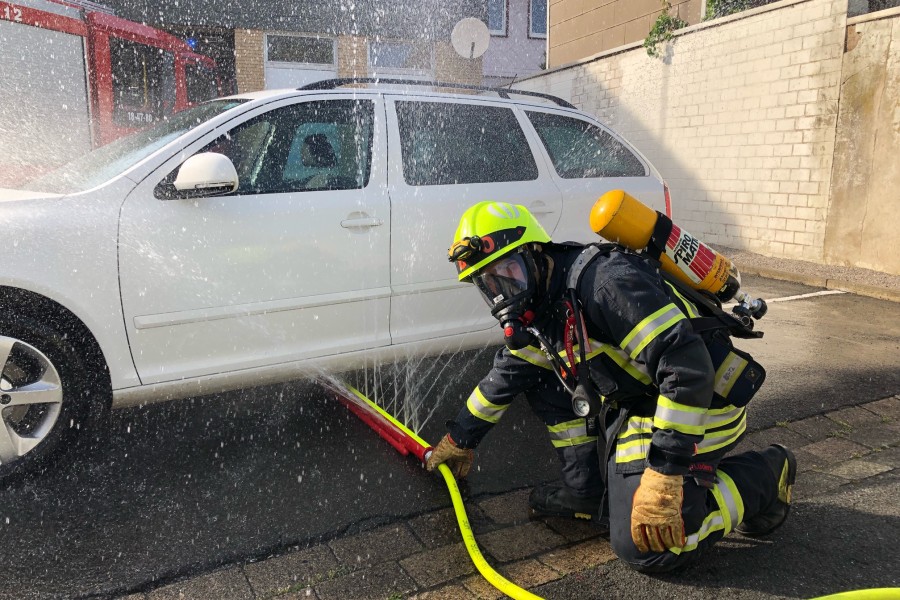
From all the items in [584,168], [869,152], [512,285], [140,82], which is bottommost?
[512,285]

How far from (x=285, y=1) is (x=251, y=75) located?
1982 mm

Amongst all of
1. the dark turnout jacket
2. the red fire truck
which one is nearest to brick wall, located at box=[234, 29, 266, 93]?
the red fire truck

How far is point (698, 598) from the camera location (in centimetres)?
234

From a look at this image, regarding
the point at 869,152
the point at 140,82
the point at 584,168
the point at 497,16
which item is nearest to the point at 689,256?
the point at 584,168

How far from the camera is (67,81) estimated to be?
331 inches

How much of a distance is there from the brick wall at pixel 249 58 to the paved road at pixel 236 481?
14.5 meters

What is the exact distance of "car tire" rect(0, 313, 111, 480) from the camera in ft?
9.63

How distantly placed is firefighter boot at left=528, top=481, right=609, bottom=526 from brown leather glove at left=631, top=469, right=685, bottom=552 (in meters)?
0.43

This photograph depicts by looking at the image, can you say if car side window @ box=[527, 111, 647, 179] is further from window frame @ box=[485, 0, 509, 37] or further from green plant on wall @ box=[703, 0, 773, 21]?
window frame @ box=[485, 0, 509, 37]

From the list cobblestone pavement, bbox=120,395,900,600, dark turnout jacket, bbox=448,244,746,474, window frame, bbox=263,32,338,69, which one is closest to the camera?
dark turnout jacket, bbox=448,244,746,474

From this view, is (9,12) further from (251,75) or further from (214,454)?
(251,75)

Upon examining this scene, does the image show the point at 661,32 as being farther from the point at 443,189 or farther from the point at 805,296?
the point at 443,189

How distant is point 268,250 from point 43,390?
111 centimetres

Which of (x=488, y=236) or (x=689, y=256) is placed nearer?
(x=488, y=236)
